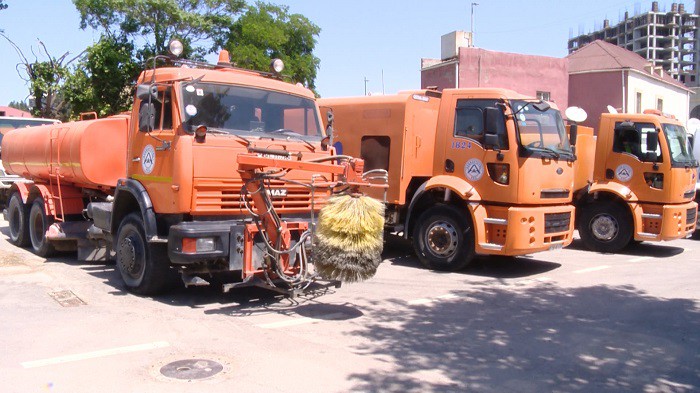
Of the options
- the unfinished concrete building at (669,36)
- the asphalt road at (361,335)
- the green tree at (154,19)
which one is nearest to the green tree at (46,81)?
the green tree at (154,19)

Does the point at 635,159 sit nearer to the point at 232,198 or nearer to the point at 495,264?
the point at 495,264

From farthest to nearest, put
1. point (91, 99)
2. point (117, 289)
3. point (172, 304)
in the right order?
point (91, 99) → point (117, 289) → point (172, 304)

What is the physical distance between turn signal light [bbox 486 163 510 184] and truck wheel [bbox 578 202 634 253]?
4064 millimetres

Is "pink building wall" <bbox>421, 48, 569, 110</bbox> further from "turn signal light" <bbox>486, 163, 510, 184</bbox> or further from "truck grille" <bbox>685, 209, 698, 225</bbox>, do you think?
"turn signal light" <bbox>486, 163, 510, 184</bbox>

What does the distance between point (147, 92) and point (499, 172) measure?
203 inches

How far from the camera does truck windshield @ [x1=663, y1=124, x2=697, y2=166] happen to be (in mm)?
12211

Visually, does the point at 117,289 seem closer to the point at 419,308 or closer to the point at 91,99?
the point at 419,308

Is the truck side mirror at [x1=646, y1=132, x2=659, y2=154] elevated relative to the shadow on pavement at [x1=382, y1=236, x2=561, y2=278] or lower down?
elevated

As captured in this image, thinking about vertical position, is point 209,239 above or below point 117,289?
above

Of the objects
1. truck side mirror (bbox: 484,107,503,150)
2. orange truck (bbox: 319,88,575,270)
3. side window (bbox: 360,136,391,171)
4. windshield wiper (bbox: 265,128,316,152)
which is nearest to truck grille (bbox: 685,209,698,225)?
Result: orange truck (bbox: 319,88,575,270)

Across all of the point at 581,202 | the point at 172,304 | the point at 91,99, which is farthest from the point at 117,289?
the point at 91,99

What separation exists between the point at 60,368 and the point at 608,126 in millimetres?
10885

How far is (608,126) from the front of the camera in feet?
41.9

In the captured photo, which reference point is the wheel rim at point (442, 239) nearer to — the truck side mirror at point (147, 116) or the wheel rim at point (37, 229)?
the truck side mirror at point (147, 116)
